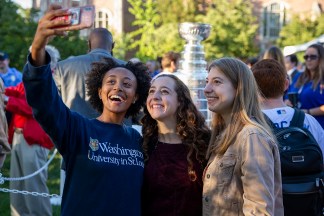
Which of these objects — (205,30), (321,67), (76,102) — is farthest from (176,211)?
(205,30)

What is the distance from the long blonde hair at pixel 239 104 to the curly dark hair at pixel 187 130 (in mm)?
207

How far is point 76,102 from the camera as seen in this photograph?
17.7 ft

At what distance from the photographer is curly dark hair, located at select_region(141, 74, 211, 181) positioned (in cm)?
332

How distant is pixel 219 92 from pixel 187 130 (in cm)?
46

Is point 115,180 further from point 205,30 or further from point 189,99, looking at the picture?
point 205,30

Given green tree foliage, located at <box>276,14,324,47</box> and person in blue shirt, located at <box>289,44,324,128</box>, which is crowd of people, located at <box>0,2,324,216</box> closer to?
person in blue shirt, located at <box>289,44,324,128</box>

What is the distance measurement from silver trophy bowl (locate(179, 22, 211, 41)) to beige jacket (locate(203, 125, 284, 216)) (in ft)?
16.7

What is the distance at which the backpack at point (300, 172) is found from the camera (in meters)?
3.64

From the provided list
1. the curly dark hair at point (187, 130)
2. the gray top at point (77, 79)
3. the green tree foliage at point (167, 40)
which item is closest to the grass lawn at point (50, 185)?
the gray top at point (77, 79)

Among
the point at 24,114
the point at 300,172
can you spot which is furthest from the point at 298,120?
the point at 24,114

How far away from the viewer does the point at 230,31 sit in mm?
28453

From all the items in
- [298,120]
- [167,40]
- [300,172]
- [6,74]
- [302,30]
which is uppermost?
[302,30]

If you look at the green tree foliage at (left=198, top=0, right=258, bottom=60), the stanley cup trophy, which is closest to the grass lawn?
the stanley cup trophy

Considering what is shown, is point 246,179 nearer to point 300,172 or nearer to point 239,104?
point 239,104
